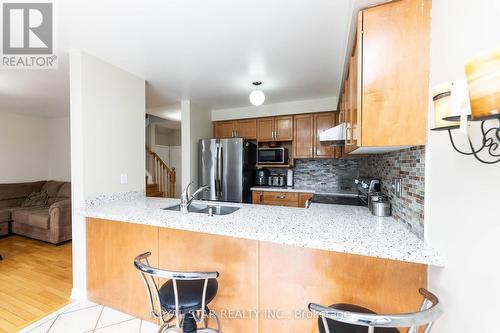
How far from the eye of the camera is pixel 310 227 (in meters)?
1.35

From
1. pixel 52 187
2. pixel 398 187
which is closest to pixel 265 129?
pixel 398 187

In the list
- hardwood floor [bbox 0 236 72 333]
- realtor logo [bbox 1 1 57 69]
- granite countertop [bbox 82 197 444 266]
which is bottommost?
hardwood floor [bbox 0 236 72 333]

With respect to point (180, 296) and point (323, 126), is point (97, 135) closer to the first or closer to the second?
point (180, 296)

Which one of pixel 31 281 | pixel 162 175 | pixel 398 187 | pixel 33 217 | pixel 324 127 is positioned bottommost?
pixel 31 281

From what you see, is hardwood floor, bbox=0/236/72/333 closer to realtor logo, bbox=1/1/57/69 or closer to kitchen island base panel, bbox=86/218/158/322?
kitchen island base panel, bbox=86/218/158/322

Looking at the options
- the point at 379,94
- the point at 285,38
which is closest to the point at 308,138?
the point at 285,38

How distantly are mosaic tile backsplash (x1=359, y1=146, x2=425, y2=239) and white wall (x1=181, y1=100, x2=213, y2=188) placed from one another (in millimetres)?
2922

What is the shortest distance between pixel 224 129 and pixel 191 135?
738mm

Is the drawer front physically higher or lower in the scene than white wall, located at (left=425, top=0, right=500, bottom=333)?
lower

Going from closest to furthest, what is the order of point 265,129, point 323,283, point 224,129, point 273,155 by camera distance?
point 323,283, point 273,155, point 265,129, point 224,129

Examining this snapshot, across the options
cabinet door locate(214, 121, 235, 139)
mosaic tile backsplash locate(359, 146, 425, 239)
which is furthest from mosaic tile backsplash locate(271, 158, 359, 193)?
mosaic tile backsplash locate(359, 146, 425, 239)

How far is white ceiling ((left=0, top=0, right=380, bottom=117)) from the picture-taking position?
1479 mm

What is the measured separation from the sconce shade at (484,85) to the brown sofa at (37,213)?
479cm

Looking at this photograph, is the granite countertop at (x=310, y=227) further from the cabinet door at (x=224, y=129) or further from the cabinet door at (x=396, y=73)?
the cabinet door at (x=224, y=129)
